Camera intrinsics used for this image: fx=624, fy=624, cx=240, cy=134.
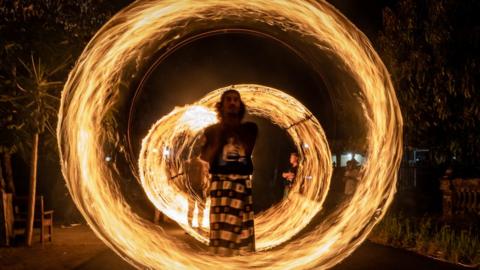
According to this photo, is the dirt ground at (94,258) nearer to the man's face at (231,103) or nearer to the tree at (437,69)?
the tree at (437,69)

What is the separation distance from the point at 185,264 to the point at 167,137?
19.1 ft

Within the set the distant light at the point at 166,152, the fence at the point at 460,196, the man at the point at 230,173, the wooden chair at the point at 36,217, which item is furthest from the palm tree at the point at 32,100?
the fence at the point at 460,196

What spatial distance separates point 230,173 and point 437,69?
5314 millimetres

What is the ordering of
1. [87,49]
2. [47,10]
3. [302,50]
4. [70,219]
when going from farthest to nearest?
1. [70,219]
2. [47,10]
3. [302,50]
4. [87,49]

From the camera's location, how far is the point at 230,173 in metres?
5.50

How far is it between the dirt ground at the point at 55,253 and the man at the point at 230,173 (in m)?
2.71

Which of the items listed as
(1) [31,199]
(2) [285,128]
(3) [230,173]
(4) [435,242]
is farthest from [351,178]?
(3) [230,173]

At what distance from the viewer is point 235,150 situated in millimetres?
5434

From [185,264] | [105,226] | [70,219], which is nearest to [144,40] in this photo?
[105,226]

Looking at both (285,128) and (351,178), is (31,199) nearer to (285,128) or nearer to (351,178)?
(285,128)

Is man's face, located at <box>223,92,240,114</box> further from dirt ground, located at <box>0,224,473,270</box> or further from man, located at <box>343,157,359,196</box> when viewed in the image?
man, located at <box>343,157,359,196</box>

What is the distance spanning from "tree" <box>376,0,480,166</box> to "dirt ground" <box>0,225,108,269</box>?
554cm

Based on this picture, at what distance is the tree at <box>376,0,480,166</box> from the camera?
9062 mm

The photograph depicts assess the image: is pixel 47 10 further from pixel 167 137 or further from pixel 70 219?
pixel 70 219
